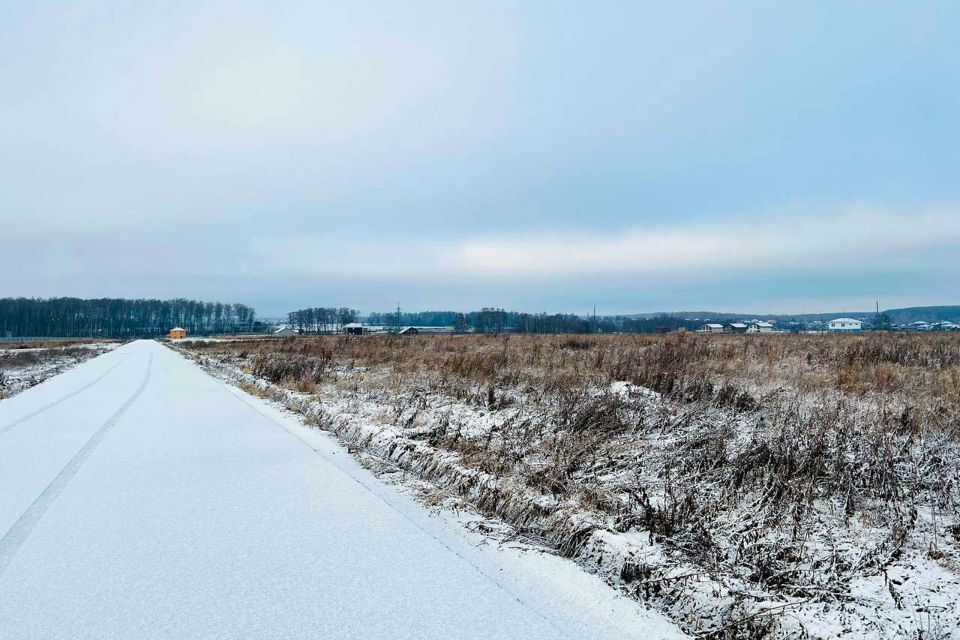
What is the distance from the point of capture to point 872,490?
15.3 feet

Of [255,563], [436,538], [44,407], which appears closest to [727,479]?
[436,538]

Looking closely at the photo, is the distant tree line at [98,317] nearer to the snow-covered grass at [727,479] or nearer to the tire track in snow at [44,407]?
the tire track in snow at [44,407]

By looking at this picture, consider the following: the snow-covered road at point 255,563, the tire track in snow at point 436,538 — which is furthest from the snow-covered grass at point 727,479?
the tire track in snow at point 436,538

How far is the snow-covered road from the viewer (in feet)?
10.1

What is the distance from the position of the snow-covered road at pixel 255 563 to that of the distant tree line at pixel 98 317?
192078 millimetres

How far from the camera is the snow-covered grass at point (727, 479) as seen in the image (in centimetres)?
329

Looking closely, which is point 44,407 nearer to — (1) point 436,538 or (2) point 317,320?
(1) point 436,538

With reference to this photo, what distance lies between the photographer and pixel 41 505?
510cm

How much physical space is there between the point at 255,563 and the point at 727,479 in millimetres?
4071

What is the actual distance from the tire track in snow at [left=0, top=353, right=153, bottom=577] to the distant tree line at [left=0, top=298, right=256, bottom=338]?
190 m

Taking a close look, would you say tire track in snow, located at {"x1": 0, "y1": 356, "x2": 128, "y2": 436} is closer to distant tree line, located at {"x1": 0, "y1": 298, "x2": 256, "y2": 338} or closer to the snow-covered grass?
the snow-covered grass

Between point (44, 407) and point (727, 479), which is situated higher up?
point (727, 479)

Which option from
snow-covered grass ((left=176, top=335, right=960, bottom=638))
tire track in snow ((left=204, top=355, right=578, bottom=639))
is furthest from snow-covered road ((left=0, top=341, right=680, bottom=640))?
snow-covered grass ((left=176, top=335, right=960, bottom=638))

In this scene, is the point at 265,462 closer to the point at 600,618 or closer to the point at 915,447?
the point at 600,618
